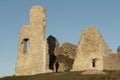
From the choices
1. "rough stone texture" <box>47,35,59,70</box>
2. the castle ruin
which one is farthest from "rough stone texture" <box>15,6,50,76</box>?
"rough stone texture" <box>47,35,59,70</box>

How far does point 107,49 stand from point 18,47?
12710 millimetres

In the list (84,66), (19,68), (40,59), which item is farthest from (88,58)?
(19,68)

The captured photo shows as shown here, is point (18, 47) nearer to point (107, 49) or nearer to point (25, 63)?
point (25, 63)

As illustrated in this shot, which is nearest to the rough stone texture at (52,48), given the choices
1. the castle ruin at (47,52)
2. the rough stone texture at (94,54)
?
the castle ruin at (47,52)

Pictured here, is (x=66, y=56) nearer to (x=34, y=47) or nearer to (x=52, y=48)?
(x=52, y=48)

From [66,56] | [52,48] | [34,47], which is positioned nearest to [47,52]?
[34,47]

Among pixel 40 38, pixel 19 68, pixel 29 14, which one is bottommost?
pixel 19 68

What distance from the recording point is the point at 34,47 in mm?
53938

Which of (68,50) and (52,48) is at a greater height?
(52,48)

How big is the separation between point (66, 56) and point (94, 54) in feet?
33.2

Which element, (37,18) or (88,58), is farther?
(37,18)

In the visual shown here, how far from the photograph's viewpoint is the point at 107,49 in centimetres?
5144

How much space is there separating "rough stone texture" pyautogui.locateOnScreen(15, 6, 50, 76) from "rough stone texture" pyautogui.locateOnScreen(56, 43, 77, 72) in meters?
5.32

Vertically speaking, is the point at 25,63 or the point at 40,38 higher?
the point at 40,38
